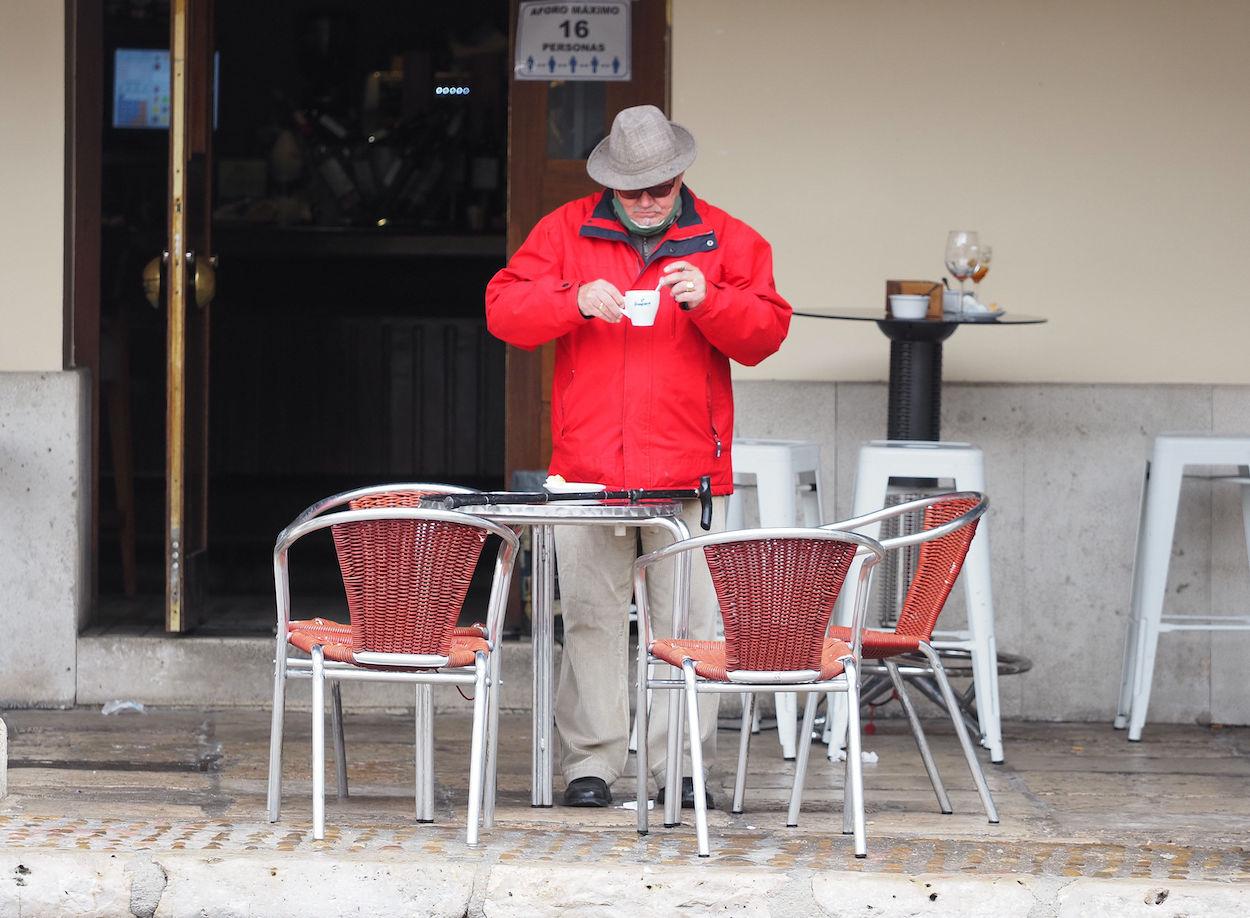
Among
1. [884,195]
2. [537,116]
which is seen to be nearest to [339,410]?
[537,116]

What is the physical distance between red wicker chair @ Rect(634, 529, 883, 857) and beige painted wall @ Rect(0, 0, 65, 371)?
2755mm

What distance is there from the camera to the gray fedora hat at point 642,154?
4.50 m

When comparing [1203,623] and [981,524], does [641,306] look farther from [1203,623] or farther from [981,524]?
[1203,623]

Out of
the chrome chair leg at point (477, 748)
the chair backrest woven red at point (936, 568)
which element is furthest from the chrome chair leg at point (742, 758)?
the chrome chair leg at point (477, 748)

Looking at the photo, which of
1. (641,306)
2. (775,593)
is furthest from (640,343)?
(775,593)

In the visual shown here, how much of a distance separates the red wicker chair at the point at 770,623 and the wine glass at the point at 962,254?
5.16 feet

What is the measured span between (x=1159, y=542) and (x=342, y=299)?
4.84m

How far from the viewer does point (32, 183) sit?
595 cm

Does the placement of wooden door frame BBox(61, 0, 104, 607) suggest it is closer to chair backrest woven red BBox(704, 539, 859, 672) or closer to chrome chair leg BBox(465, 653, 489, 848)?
→ chrome chair leg BBox(465, 653, 489, 848)

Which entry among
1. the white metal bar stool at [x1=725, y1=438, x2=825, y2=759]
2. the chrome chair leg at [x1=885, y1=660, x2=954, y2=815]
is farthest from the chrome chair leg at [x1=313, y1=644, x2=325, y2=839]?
the white metal bar stool at [x1=725, y1=438, x2=825, y2=759]

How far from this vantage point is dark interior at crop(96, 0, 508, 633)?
27.8 ft

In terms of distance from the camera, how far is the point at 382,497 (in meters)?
4.73

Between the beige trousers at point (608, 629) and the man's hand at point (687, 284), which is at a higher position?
the man's hand at point (687, 284)

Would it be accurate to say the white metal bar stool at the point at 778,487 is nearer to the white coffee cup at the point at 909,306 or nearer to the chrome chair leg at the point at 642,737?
the white coffee cup at the point at 909,306
